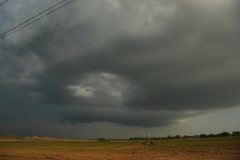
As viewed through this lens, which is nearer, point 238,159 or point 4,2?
point 4,2

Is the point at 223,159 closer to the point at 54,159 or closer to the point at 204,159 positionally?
the point at 204,159

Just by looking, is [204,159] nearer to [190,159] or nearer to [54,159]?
[190,159]

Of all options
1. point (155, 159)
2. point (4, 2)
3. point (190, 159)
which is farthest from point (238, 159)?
point (4, 2)

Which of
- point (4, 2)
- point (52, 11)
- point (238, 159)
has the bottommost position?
point (238, 159)

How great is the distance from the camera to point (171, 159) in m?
60.5

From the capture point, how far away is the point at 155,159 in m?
60.1

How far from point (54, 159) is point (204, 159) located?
873 inches

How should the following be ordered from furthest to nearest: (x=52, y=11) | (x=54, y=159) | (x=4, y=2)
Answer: (x=54, y=159) < (x=4, y=2) < (x=52, y=11)

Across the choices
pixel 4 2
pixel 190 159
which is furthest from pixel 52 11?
pixel 190 159

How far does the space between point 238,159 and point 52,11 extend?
48.3 metres

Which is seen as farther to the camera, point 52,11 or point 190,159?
point 190,159

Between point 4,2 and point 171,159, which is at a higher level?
point 4,2

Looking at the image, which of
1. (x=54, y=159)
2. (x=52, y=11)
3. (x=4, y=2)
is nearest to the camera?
(x=52, y=11)

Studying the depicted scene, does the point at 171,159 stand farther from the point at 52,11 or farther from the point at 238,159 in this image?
the point at 52,11
